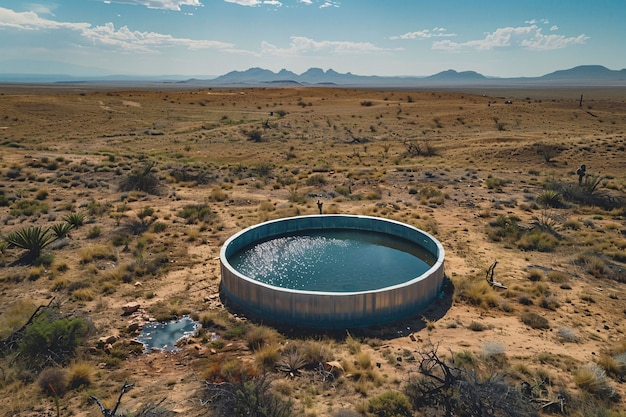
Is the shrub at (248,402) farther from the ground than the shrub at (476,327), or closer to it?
farther from the ground

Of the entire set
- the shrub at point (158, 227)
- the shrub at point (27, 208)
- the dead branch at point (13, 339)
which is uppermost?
the dead branch at point (13, 339)

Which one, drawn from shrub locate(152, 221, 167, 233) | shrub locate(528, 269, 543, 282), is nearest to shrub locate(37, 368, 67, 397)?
shrub locate(152, 221, 167, 233)

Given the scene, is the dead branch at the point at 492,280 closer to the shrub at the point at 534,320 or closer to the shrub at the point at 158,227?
the shrub at the point at 534,320

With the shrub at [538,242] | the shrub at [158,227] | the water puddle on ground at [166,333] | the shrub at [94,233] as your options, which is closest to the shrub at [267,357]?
the water puddle on ground at [166,333]

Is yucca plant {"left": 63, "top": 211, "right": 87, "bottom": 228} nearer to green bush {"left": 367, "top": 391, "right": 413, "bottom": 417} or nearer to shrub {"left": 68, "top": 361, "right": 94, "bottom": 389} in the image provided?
shrub {"left": 68, "top": 361, "right": 94, "bottom": 389}

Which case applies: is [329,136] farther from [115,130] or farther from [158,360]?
[158,360]

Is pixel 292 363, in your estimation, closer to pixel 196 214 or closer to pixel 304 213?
pixel 304 213
